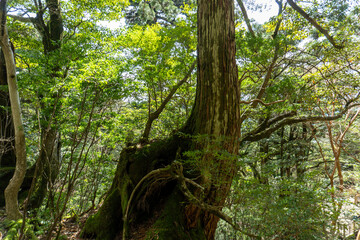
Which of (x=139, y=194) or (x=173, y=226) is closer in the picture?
(x=173, y=226)

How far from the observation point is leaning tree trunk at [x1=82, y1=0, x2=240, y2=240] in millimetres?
2857

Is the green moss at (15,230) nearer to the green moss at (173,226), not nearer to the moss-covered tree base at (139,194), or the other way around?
the moss-covered tree base at (139,194)

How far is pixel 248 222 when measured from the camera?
4590 millimetres

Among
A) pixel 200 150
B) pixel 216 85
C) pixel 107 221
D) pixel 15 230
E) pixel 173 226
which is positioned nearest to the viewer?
pixel 15 230

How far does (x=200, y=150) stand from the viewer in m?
2.68

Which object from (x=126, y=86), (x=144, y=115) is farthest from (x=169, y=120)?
(x=126, y=86)

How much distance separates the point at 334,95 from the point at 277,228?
4823 millimetres

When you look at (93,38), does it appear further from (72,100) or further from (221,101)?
(221,101)

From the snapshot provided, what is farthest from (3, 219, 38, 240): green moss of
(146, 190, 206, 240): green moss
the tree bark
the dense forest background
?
(146, 190, 206, 240): green moss

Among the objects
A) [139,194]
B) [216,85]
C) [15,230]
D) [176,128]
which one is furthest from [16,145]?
[216,85]

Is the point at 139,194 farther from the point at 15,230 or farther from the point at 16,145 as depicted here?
the point at 16,145

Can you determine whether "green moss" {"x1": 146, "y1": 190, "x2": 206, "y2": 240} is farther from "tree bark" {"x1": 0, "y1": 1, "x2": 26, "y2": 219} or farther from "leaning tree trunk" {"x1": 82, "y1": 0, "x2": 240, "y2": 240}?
"tree bark" {"x1": 0, "y1": 1, "x2": 26, "y2": 219}

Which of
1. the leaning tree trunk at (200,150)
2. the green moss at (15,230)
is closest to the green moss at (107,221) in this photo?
the leaning tree trunk at (200,150)

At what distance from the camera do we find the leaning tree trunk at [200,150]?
2.86 meters
